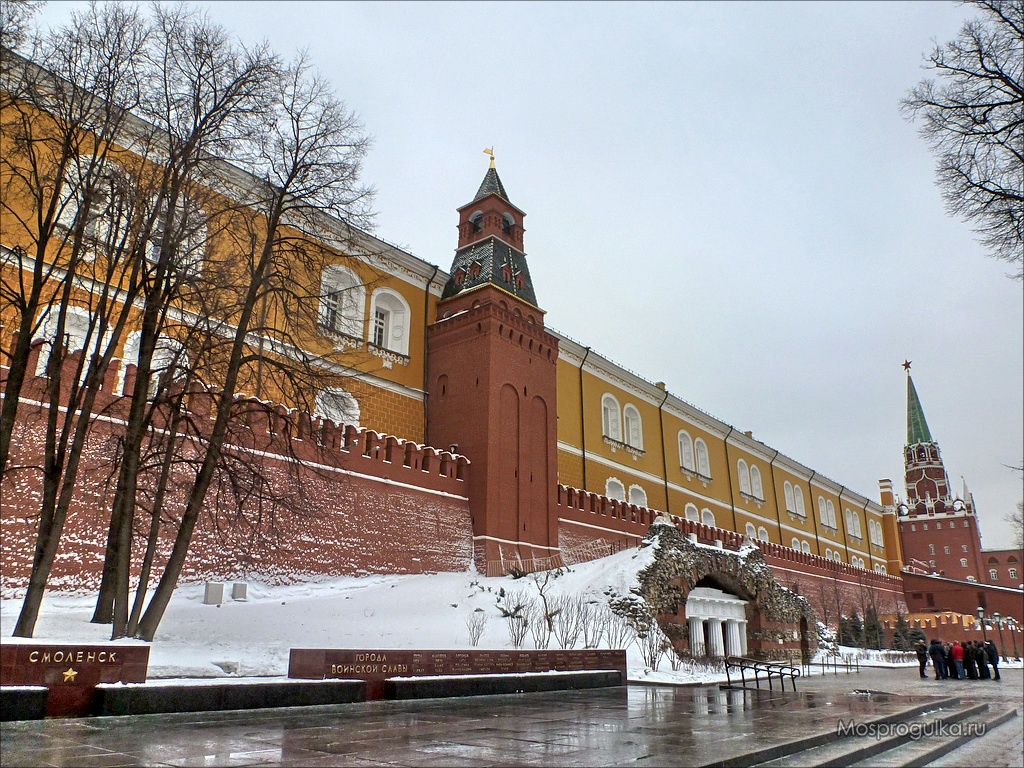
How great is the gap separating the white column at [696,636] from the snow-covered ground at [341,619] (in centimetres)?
187

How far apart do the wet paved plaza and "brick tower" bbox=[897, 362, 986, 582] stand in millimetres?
62094

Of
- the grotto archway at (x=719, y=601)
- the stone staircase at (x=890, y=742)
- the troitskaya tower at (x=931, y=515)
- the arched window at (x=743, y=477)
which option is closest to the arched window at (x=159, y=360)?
the stone staircase at (x=890, y=742)

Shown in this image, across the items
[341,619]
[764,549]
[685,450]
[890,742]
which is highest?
[685,450]

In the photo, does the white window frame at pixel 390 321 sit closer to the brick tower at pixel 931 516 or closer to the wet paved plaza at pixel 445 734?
the wet paved plaza at pixel 445 734

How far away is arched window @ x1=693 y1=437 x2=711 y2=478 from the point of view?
119 feet

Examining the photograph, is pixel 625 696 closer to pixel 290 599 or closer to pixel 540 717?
pixel 540 717

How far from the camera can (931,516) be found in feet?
216

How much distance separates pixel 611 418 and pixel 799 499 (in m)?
20.3

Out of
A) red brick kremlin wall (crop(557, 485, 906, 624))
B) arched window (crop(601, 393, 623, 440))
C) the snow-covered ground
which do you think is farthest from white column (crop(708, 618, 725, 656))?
arched window (crop(601, 393, 623, 440))

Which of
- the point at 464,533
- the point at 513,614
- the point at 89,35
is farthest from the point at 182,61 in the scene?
the point at 464,533

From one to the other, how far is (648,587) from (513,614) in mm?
2939

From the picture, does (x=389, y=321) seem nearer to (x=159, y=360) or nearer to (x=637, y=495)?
(x=159, y=360)

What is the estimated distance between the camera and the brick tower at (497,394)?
18766 millimetres

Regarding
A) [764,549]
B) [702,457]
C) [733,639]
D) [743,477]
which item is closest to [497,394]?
[733,639]
